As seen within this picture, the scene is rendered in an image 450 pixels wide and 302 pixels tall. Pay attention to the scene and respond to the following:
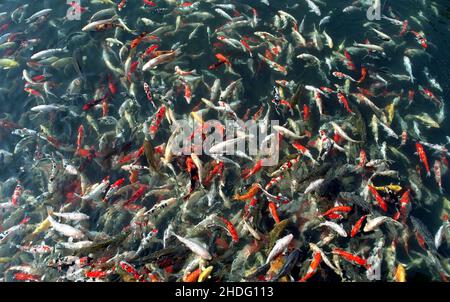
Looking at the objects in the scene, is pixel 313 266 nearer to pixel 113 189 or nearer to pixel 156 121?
pixel 113 189

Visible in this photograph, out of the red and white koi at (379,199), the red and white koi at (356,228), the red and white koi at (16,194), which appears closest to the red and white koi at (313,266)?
the red and white koi at (356,228)

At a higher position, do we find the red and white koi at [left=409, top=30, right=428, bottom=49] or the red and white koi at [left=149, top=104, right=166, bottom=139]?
the red and white koi at [left=409, top=30, right=428, bottom=49]

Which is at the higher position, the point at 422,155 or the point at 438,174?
the point at 422,155

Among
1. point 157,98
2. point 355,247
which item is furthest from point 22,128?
point 355,247

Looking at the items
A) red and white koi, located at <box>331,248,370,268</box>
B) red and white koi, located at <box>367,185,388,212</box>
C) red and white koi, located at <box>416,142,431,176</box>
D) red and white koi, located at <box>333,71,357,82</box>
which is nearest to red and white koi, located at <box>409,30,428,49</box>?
red and white koi, located at <box>333,71,357,82</box>

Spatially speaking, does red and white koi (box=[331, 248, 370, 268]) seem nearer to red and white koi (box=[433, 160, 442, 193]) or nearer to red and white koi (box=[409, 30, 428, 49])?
red and white koi (box=[433, 160, 442, 193])

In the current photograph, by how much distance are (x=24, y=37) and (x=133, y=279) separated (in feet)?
33.0

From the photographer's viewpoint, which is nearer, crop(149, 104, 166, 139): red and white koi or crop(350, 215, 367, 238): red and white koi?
crop(350, 215, 367, 238): red and white koi

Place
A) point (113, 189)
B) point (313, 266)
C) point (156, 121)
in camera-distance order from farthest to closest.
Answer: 1. point (156, 121)
2. point (113, 189)
3. point (313, 266)

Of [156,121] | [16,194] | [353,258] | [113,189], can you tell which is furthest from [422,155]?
[16,194]

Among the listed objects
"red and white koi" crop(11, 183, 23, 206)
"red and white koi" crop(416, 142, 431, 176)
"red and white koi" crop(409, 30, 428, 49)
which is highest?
"red and white koi" crop(409, 30, 428, 49)

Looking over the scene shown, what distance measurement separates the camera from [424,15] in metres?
13.4
